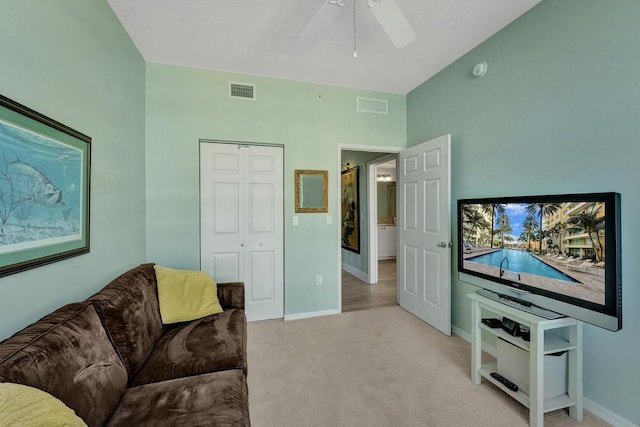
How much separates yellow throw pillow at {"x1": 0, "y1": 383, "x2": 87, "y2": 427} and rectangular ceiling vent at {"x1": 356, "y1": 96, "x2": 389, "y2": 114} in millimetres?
3373

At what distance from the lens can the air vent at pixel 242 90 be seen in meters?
2.94

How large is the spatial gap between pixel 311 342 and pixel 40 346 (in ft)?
6.59

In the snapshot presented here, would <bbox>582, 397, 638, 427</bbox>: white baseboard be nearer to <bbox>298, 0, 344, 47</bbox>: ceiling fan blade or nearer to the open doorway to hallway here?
the open doorway to hallway

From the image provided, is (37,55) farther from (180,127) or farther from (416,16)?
(416,16)

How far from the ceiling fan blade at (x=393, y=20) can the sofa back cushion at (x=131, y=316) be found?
84.9 inches

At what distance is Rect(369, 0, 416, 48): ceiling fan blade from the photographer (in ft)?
4.93

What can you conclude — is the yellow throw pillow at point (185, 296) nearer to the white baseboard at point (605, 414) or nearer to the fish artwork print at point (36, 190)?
the fish artwork print at point (36, 190)

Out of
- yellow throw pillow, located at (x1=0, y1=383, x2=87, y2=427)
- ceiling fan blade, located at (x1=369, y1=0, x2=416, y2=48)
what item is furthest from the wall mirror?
yellow throw pillow, located at (x1=0, y1=383, x2=87, y2=427)

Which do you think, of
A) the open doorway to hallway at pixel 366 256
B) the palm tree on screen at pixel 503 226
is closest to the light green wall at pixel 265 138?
the open doorway to hallway at pixel 366 256

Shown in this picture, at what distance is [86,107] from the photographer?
5.48 feet

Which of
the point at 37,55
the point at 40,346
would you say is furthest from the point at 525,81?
the point at 40,346

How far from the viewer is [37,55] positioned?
1263 millimetres

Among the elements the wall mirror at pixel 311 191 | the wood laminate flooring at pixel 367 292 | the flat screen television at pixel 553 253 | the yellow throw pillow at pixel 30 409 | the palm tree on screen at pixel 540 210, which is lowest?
the wood laminate flooring at pixel 367 292

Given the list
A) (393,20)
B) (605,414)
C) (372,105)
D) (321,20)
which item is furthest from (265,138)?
(605,414)
